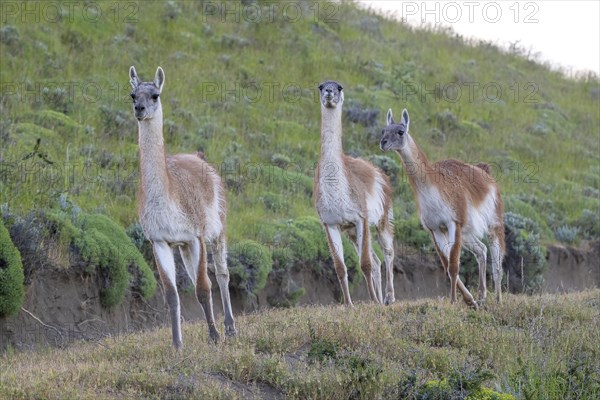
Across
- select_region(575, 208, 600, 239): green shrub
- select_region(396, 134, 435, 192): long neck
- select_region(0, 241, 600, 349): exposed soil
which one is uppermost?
select_region(396, 134, 435, 192): long neck

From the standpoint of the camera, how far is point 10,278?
11539 millimetres

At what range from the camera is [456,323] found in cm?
1096

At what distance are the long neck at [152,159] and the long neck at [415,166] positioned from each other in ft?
12.4

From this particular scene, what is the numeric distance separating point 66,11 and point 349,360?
14809mm

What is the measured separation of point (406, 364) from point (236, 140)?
10.6m

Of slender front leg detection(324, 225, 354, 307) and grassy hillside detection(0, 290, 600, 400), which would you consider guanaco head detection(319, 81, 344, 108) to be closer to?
slender front leg detection(324, 225, 354, 307)

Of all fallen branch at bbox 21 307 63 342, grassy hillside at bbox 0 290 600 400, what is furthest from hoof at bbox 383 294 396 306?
fallen branch at bbox 21 307 63 342

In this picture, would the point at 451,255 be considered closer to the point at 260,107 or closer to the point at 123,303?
the point at 123,303

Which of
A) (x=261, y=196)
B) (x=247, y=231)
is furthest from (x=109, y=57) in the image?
(x=247, y=231)

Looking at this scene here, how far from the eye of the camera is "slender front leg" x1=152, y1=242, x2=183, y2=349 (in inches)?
393

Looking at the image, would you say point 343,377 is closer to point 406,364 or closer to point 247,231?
point 406,364

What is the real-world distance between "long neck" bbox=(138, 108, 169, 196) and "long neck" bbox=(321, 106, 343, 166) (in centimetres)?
350

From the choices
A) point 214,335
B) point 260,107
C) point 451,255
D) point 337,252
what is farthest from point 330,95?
point 260,107

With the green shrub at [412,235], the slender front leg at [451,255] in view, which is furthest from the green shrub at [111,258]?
the green shrub at [412,235]
